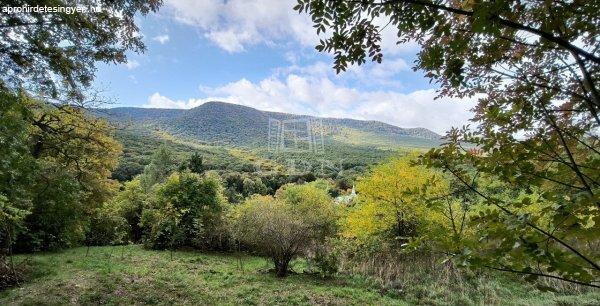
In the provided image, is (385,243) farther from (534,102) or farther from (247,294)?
(534,102)

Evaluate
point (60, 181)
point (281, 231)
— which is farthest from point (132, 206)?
point (281, 231)

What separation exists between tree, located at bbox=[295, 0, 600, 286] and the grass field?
8.35 meters

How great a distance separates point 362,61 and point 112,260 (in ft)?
48.9

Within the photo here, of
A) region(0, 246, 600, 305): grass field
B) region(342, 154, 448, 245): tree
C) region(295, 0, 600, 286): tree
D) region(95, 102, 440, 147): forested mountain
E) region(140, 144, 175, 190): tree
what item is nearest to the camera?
region(295, 0, 600, 286): tree

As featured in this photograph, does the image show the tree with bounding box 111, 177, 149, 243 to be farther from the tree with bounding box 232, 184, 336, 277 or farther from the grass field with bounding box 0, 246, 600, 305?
the tree with bounding box 232, 184, 336, 277

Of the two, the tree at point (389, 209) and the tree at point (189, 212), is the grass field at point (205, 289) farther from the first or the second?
the tree at point (189, 212)

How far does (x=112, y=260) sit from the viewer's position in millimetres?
13867

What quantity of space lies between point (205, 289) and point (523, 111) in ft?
33.3

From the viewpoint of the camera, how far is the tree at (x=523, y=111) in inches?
59.4

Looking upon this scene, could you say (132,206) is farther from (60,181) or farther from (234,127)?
(234,127)

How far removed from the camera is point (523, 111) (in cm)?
238

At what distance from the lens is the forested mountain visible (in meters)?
144

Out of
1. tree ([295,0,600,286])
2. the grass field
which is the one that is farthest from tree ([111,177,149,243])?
tree ([295,0,600,286])

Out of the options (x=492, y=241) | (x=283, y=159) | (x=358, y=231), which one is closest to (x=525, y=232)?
(x=492, y=241)
